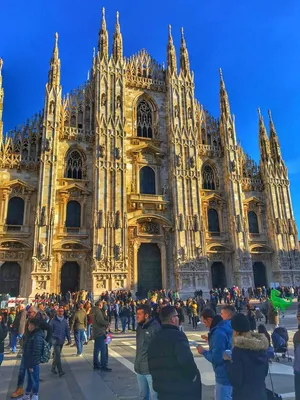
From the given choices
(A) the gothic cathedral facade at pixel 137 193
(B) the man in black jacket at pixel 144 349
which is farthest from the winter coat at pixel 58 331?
(A) the gothic cathedral facade at pixel 137 193

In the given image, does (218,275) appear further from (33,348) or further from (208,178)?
(33,348)

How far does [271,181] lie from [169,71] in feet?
47.9

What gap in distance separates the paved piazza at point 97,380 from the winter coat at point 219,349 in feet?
6.90

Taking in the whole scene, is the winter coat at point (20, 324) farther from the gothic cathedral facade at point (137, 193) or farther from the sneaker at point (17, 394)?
the gothic cathedral facade at point (137, 193)

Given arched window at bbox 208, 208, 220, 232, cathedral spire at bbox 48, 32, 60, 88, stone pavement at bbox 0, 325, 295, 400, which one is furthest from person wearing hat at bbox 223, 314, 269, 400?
cathedral spire at bbox 48, 32, 60, 88

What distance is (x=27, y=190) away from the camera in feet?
83.6

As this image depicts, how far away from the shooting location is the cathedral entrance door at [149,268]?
1038 inches

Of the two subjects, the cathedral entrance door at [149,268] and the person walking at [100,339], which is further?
the cathedral entrance door at [149,268]

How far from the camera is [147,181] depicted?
29.2 metres

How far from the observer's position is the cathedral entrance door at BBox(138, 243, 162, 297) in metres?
26.4

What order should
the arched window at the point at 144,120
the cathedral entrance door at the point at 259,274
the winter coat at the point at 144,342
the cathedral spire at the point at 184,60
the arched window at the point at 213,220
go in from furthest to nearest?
1. the cathedral spire at the point at 184,60
2. the arched window at the point at 144,120
3. the arched window at the point at 213,220
4. the cathedral entrance door at the point at 259,274
5. the winter coat at the point at 144,342

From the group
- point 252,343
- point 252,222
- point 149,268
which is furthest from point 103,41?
point 252,343

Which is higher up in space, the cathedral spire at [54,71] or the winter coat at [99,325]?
the cathedral spire at [54,71]

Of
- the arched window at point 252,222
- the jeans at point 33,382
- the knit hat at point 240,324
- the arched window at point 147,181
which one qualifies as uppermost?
the arched window at point 147,181
